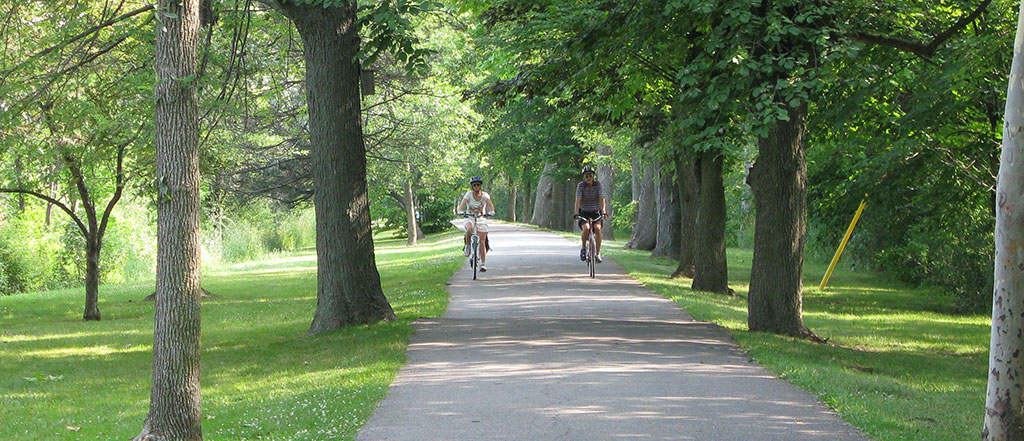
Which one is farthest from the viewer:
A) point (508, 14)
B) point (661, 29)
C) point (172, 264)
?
point (508, 14)

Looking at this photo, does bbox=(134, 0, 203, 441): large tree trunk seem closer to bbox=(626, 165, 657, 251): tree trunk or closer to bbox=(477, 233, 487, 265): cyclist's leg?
bbox=(477, 233, 487, 265): cyclist's leg

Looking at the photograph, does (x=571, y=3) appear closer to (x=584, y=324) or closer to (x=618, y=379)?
(x=584, y=324)

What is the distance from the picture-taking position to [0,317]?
2022cm

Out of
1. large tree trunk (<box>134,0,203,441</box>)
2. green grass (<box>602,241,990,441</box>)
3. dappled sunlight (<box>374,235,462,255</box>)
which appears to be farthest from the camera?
dappled sunlight (<box>374,235,462,255</box>)

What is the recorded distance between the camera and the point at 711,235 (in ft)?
70.4

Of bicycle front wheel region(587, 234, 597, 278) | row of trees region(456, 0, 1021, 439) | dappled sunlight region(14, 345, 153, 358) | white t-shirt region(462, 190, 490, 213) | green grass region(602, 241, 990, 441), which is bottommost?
dappled sunlight region(14, 345, 153, 358)

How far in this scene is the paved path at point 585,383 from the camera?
25.8 feet

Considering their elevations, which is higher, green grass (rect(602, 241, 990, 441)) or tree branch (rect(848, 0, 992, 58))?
tree branch (rect(848, 0, 992, 58))

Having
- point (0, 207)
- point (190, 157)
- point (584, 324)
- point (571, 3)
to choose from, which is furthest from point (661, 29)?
point (0, 207)

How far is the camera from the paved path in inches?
→ 309

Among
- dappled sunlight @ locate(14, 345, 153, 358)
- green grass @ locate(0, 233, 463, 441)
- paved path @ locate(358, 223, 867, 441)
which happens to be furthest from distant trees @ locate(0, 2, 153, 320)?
paved path @ locate(358, 223, 867, 441)

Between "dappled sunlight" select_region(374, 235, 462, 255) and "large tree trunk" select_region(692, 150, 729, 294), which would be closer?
"large tree trunk" select_region(692, 150, 729, 294)

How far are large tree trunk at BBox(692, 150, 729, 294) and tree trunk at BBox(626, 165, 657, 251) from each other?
54.0 ft

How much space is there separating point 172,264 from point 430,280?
14.9 metres
